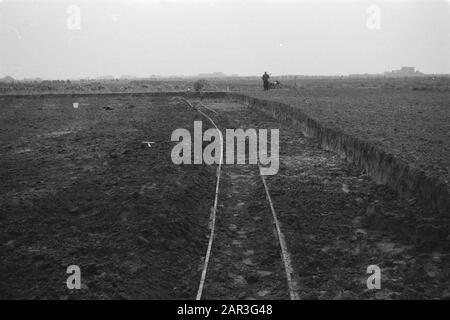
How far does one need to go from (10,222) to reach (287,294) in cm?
610

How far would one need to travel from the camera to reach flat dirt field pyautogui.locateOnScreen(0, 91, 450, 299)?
6738 mm

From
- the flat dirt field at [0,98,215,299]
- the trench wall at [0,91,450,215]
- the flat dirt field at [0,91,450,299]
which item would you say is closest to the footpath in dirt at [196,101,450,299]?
the flat dirt field at [0,91,450,299]

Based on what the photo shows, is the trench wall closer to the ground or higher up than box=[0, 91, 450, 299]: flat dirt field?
higher up

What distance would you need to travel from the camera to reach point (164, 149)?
656 inches

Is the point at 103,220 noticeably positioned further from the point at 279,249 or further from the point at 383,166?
the point at 383,166

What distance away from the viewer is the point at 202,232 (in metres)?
9.09

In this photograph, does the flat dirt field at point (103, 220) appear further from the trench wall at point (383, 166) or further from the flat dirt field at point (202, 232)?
the trench wall at point (383, 166)

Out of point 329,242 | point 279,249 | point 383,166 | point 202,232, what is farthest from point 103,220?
point 383,166

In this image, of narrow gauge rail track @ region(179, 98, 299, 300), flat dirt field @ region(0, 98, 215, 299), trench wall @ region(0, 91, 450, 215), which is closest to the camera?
narrow gauge rail track @ region(179, 98, 299, 300)

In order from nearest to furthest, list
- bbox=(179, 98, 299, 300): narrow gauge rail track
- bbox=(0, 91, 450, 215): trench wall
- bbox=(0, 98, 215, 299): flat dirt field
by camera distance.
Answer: bbox=(179, 98, 299, 300): narrow gauge rail track → bbox=(0, 98, 215, 299): flat dirt field → bbox=(0, 91, 450, 215): trench wall

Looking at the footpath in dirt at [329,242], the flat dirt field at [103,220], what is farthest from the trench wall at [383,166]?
the flat dirt field at [103,220]

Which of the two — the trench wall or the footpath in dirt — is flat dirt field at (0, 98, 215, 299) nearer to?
the footpath in dirt

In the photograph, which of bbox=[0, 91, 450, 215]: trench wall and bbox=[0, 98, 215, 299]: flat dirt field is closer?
bbox=[0, 98, 215, 299]: flat dirt field
